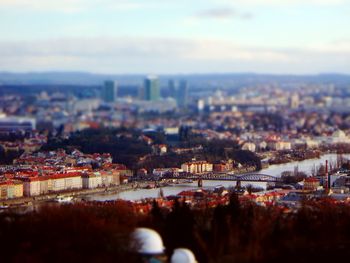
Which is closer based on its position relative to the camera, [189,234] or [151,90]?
[189,234]

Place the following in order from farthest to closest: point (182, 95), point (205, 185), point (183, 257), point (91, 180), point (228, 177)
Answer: point (182, 95) < point (228, 177) < point (91, 180) < point (205, 185) < point (183, 257)

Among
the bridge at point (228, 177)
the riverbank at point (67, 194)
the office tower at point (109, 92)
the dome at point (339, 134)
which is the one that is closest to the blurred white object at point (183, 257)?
the riverbank at point (67, 194)

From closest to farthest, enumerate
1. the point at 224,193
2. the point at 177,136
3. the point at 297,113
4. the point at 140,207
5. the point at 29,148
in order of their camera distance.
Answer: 1. the point at 140,207
2. the point at 224,193
3. the point at 29,148
4. the point at 177,136
5. the point at 297,113

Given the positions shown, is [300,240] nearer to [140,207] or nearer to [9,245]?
A: [9,245]

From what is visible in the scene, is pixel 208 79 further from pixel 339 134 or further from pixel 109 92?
pixel 339 134

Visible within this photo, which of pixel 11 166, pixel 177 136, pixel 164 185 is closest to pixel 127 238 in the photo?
pixel 164 185

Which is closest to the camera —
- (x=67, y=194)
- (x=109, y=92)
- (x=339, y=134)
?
(x=67, y=194)

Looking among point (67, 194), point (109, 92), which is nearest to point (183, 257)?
point (67, 194)
